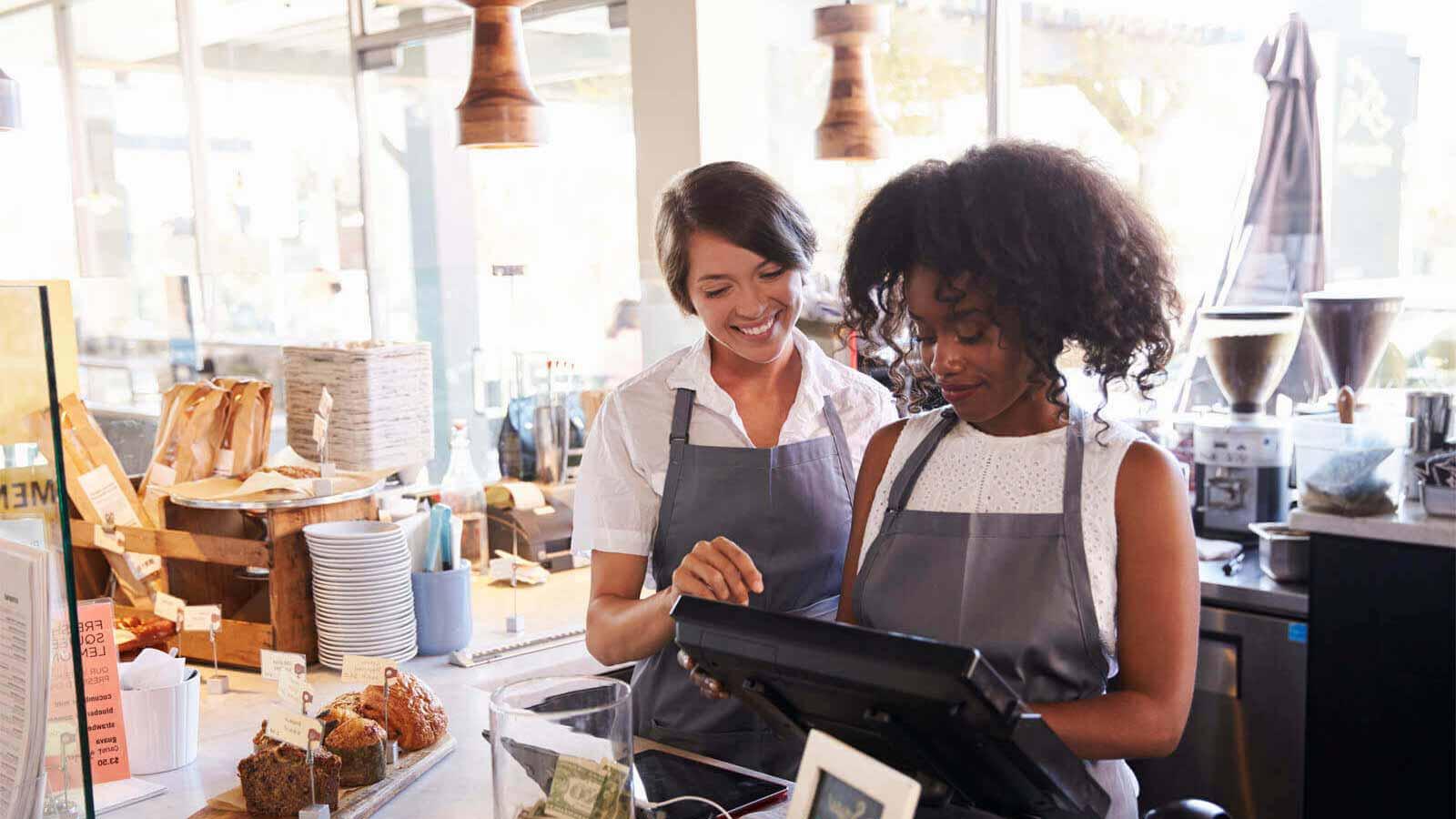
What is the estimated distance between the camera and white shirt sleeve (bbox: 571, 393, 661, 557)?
1981 millimetres

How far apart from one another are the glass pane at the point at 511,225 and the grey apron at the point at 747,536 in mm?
1292

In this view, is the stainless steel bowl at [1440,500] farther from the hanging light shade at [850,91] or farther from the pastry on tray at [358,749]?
the pastry on tray at [358,749]

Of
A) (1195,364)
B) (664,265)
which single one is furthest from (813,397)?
(1195,364)

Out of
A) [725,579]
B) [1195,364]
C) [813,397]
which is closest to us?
[725,579]

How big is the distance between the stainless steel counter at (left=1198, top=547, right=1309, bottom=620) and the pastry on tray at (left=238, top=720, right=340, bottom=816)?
1.75 metres

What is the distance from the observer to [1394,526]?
8.32 ft

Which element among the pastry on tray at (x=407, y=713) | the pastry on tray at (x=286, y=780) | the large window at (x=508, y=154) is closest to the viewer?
the pastry on tray at (x=286, y=780)

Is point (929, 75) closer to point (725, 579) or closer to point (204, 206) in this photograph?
point (725, 579)

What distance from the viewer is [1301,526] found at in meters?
2.65

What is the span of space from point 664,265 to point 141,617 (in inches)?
55.4

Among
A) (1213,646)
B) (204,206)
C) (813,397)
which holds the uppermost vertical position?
(204,206)

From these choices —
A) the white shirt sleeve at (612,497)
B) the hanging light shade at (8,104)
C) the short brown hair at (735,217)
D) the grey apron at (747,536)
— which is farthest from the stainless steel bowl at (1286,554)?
the hanging light shade at (8,104)

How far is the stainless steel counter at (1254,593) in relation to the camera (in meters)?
2.67

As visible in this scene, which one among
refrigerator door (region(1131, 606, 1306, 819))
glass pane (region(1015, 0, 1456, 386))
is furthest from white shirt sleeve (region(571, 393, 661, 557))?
glass pane (region(1015, 0, 1456, 386))
